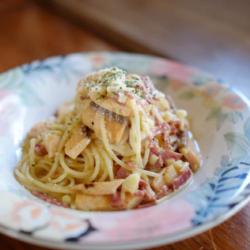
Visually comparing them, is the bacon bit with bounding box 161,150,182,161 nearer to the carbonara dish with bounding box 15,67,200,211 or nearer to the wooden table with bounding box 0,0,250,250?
the carbonara dish with bounding box 15,67,200,211

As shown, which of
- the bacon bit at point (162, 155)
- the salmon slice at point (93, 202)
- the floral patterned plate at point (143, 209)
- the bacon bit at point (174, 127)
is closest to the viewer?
the floral patterned plate at point (143, 209)

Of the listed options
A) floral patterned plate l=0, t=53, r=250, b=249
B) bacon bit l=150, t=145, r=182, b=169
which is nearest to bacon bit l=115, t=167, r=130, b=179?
bacon bit l=150, t=145, r=182, b=169

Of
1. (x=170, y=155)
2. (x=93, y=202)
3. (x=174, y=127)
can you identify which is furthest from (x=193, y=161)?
(x=93, y=202)

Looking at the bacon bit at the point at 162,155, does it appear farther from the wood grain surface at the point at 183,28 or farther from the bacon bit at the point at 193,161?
the wood grain surface at the point at 183,28

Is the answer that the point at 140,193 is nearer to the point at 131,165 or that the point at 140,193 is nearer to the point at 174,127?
the point at 131,165

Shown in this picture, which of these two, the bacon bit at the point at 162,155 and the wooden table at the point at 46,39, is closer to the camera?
the bacon bit at the point at 162,155

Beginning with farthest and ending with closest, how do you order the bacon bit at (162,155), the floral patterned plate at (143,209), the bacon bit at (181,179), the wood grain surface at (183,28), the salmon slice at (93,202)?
1. the wood grain surface at (183,28)
2. the bacon bit at (162,155)
3. the bacon bit at (181,179)
4. the salmon slice at (93,202)
5. the floral patterned plate at (143,209)

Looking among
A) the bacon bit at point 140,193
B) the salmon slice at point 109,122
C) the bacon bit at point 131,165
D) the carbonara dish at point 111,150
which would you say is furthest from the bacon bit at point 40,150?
the bacon bit at point 140,193

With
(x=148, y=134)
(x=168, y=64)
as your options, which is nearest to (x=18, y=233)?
(x=148, y=134)

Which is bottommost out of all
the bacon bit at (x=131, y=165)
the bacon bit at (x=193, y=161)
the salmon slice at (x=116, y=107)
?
the bacon bit at (x=131, y=165)
